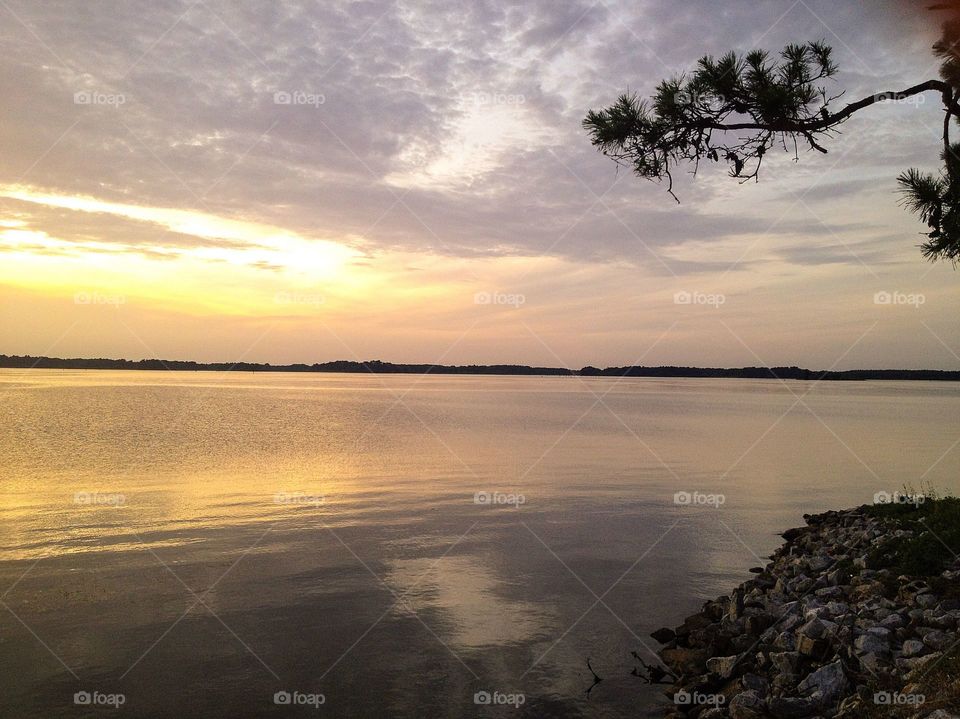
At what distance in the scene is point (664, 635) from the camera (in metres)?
13.3

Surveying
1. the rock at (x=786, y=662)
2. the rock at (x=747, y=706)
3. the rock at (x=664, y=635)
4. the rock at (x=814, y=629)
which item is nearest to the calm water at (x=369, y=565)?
the rock at (x=664, y=635)

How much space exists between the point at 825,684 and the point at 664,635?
417 centimetres

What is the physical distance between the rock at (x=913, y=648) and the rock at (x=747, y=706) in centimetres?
216

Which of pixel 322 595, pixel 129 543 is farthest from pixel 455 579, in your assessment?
pixel 129 543

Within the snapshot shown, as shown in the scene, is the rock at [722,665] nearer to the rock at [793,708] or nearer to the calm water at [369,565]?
the calm water at [369,565]

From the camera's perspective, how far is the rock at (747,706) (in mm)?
9422

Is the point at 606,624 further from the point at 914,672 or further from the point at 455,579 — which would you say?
the point at 914,672

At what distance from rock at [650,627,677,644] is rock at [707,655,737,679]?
1857mm

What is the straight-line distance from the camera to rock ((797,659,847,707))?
9242mm

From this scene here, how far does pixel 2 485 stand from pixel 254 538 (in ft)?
49.3

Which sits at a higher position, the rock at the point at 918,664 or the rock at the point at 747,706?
the rock at the point at 918,664

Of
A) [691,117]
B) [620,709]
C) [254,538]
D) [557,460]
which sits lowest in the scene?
[620,709]

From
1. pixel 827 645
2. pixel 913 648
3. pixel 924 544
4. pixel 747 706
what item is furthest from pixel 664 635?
pixel 924 544

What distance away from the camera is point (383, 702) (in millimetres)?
10672
